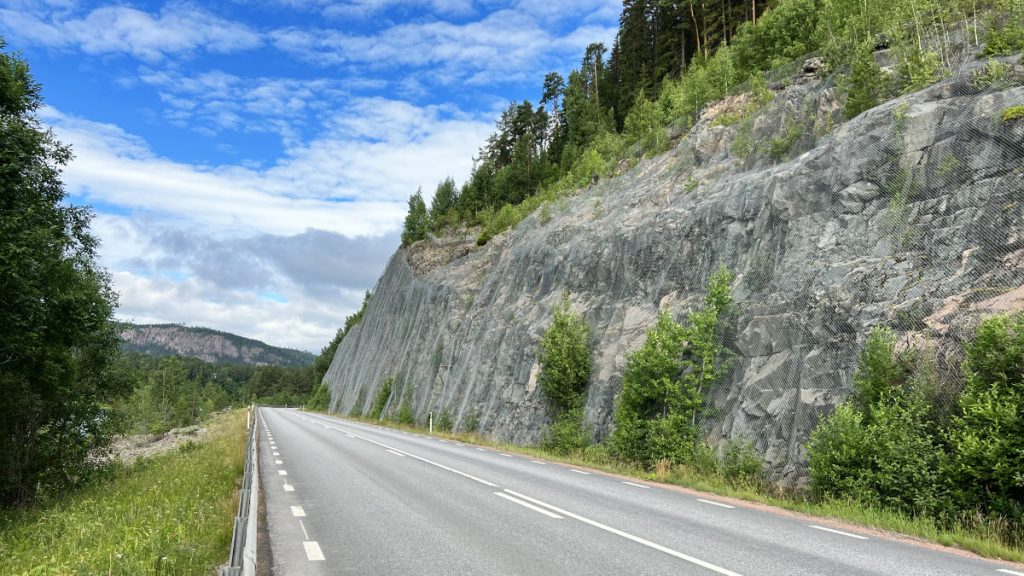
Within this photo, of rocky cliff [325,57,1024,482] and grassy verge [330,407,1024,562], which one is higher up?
rocky cliff [325,57,1024,482]

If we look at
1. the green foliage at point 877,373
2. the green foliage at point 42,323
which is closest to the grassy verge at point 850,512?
the green foliage at point 877,373

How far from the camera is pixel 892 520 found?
8258mm

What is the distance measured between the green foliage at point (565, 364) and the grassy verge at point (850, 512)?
509 cm

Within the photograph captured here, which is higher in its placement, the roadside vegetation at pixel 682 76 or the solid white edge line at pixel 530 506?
the roadside vegetation at pixel 682 76

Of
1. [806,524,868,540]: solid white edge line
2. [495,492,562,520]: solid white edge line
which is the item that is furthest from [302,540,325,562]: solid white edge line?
[806,524,868,540]: solid white edge line

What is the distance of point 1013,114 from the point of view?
1161 cm

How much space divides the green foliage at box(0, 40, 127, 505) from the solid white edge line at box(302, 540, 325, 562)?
819 cm

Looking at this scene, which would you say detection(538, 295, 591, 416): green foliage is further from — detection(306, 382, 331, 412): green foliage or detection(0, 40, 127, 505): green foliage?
detection(306, 382, 331, 412): green foliage

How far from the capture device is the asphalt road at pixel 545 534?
600 centimetres

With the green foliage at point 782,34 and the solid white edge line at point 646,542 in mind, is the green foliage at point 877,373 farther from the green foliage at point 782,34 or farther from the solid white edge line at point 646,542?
the green foliage at point 782,34

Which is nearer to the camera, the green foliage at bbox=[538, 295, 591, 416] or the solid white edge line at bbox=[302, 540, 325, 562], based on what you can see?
the solid white edge line at bbox=[302, 540, 325, 562]

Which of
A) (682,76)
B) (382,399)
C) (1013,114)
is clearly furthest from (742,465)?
(382,399)

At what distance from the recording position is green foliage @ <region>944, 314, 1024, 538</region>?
7.80m

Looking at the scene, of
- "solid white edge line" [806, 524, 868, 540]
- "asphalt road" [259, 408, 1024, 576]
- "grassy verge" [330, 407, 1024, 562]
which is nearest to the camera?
"asphalt road" [259, 408, 1024, 576]
